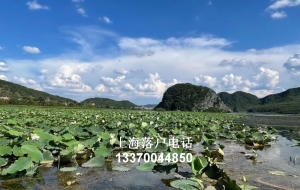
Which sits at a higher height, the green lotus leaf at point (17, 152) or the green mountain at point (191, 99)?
the green mountain at point (191, 99)

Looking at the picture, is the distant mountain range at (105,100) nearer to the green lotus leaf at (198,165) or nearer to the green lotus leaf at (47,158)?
the green lotus leaf at (47,158)

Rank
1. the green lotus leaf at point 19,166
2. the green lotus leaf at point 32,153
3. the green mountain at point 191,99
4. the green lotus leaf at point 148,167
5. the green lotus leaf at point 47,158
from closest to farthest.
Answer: the green lotus leaf at point 19,166
the green lotus leaf at point 32,153
the green lotus leaf at point 148,167
the green lotus leaf at point 47,158
the green mountain at point 191,99

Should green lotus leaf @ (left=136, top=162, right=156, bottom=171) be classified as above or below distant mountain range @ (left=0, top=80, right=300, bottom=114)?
below

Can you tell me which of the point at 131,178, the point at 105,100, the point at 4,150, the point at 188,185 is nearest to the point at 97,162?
the point at 131,178

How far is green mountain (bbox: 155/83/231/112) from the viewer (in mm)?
118000

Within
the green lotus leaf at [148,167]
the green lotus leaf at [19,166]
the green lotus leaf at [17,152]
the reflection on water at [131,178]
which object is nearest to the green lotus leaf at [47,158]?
the reflection on water at [131,178]

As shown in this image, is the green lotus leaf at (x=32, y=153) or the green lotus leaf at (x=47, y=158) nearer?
the green lotus leaf at (x=32, y=153)

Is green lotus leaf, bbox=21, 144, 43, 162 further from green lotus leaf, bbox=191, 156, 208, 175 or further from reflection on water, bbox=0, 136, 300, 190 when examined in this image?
green lotus leaf, bbox=191, 156, 208, 175

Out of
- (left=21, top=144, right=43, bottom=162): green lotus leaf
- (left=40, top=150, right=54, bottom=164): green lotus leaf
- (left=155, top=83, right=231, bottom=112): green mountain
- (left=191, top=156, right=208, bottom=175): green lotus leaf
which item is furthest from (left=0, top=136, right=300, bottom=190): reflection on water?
(left=155, top=83, right=231, bottom=112): green mountain

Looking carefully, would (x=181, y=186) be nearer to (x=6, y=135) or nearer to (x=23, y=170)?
(x=23, y=170)

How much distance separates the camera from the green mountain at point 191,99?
118000 mm

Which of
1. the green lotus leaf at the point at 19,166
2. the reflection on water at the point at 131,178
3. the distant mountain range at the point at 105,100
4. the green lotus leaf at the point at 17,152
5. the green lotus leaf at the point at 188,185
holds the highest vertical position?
the distant mountain range at the point at 105,100

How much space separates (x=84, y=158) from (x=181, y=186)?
7.46 ft

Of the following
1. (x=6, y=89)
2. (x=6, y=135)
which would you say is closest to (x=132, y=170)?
(x=6, y=135)
